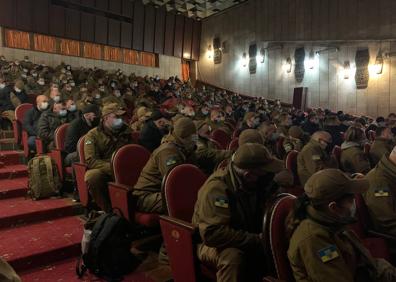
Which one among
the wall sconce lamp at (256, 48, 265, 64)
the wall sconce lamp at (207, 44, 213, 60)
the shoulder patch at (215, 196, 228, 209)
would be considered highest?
Answer: the wall sconce lamp at (207, 44, 213, 60)

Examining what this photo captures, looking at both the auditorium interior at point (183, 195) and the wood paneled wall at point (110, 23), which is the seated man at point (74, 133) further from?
the wood paneled wall at point (110, 23)

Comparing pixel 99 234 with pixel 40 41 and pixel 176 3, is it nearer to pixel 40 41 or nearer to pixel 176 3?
pixel 40 41

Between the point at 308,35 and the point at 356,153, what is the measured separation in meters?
10.1

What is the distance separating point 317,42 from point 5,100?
9766 mm

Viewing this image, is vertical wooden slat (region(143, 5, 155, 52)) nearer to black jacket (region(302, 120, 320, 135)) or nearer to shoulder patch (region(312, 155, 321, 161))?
black jacket (region(302, 120, 320, 135))

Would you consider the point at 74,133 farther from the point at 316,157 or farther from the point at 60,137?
the point at 316,157

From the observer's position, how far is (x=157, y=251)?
313 centimetres

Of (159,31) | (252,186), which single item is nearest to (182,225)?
(252,186)

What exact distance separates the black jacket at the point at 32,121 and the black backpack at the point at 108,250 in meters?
2.86

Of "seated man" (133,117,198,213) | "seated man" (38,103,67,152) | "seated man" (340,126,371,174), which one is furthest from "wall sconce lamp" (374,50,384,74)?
"seated man" (133,117,198,213)

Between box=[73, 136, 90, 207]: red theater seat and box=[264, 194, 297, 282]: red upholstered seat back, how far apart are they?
7.01 ft

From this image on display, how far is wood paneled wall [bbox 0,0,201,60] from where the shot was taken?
12375 mm

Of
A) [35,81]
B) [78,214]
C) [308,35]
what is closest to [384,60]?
[308,35]

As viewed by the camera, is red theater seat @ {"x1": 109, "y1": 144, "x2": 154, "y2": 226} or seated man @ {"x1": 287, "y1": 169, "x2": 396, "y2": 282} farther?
red theater seat @ {"x1": 109, "y1": 144, "x2": 154, "y2": 226}
